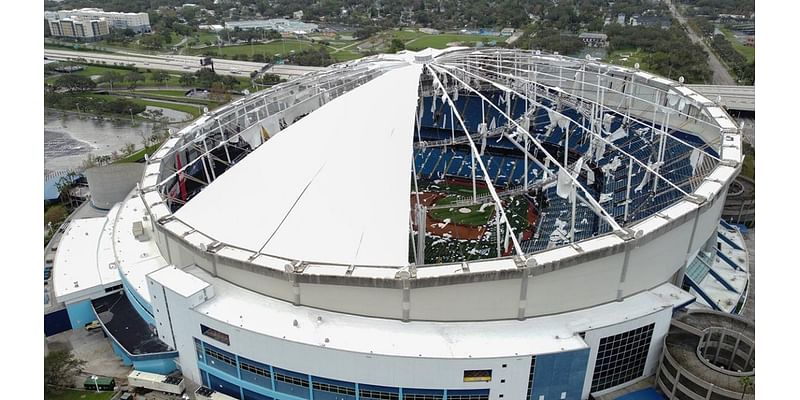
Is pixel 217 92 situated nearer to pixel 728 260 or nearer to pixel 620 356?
pixel 728 260

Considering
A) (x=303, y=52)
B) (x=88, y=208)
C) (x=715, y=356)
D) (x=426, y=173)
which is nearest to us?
(x=715, y=356)

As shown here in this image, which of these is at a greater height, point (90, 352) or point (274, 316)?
point (274, 316)

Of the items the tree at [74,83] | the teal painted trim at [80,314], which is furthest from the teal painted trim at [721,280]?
the tree at [74,83]

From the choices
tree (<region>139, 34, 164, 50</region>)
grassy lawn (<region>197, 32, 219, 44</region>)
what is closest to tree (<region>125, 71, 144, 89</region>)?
tree (<region>139, 34, 164, 50</region>)

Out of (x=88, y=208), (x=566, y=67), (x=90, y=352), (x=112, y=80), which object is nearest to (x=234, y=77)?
(x=112, y=80)

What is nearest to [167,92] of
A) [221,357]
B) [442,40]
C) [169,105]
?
[169,105]

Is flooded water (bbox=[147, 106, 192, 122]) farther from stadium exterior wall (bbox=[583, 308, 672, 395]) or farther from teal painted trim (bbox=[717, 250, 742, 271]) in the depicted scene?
teal painted trim (bbox=[717, 250, 742, 271])

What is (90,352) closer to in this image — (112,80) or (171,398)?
(171,398)
